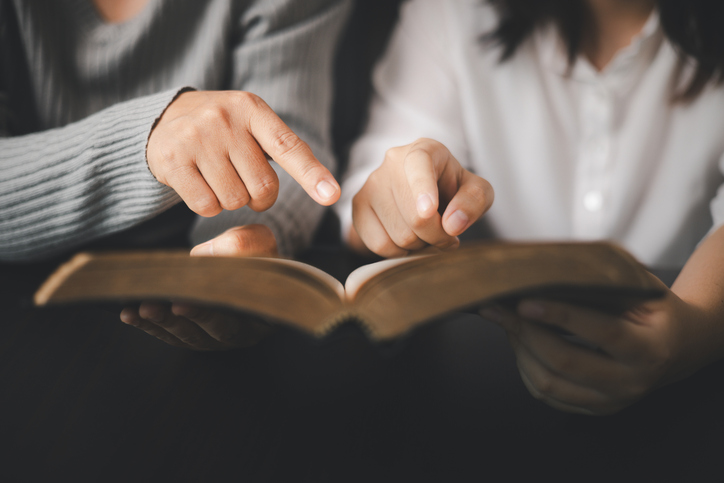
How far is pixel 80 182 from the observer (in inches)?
17.5

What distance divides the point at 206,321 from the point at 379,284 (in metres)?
0.15

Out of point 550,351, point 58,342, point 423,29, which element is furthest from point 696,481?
point 423,29

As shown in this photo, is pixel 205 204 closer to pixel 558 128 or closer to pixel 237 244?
pixel 237 244

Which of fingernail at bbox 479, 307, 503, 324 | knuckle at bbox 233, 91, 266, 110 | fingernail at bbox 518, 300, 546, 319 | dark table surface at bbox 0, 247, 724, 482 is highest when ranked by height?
knuckle at bbox 233, 91, 266, 110

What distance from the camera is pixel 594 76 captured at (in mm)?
676

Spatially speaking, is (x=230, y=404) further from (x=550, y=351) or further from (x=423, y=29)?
(x=423, y=29)

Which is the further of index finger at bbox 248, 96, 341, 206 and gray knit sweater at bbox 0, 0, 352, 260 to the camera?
gray knit sweater at bbox 0, 0, 352, 260

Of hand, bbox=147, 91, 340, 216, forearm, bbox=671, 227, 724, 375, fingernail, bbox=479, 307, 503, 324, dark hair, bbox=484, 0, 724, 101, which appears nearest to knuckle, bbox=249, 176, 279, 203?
hand, bbox=147, 91, 340, 216

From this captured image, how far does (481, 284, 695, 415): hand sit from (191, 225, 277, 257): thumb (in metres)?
0.22

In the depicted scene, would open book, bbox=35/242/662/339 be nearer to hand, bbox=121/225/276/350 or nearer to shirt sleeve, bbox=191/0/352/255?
hand, bbox=121/225/276/350

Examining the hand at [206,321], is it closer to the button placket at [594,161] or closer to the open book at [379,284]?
the open book at [379,284]

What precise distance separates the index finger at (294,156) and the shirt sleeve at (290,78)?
20 cm

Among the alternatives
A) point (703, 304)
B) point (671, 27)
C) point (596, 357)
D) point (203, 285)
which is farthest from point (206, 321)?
point (671, 27)

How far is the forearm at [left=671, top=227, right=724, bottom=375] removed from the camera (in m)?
0.32
